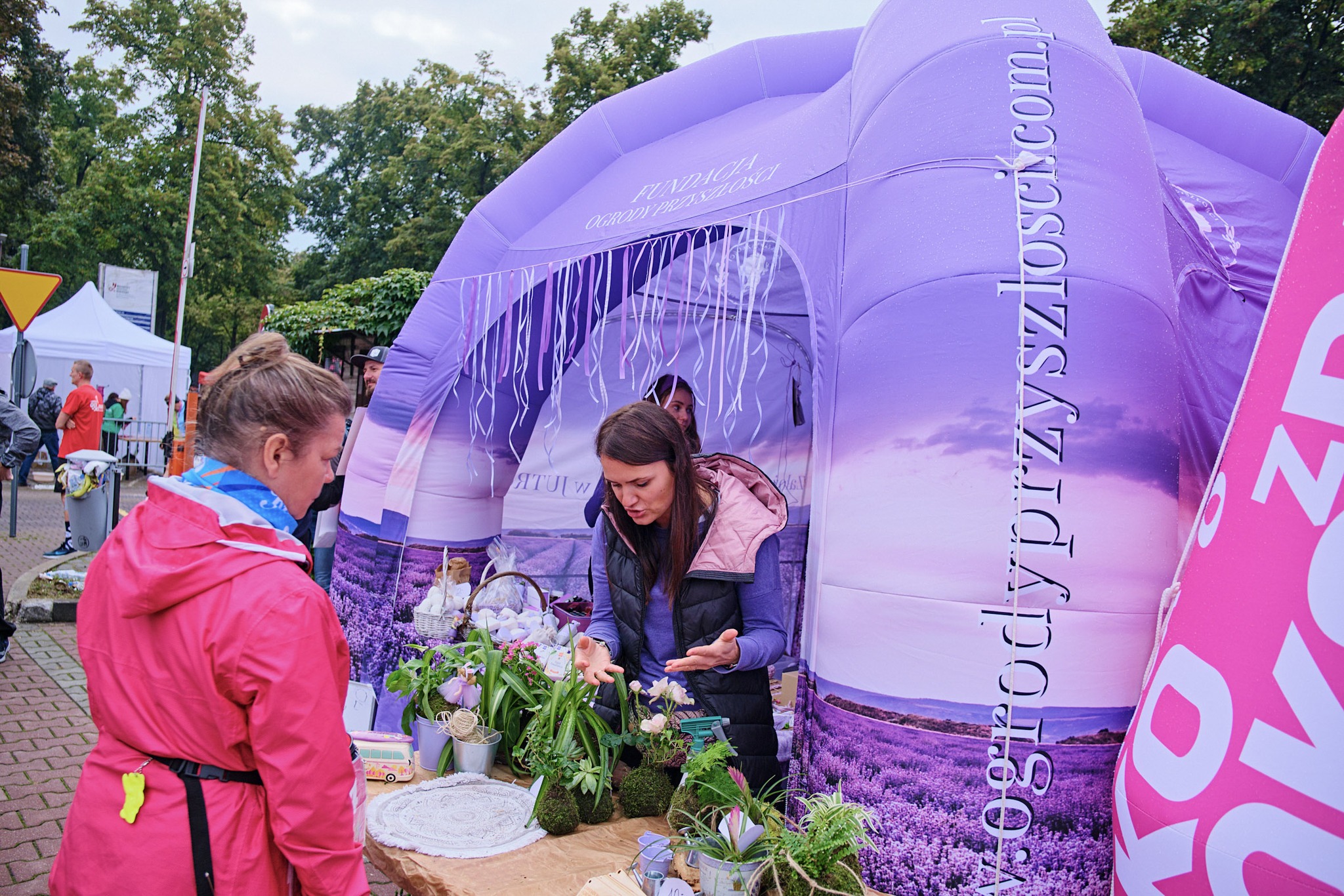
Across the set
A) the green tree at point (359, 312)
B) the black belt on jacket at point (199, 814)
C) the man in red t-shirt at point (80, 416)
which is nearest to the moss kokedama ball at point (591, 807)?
the black belt on jacket at point (199, 814)

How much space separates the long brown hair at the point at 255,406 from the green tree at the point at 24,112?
19853 mm

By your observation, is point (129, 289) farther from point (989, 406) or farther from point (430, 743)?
point (989, 406)

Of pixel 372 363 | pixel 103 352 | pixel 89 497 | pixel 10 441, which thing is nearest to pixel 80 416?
pixel 89 497

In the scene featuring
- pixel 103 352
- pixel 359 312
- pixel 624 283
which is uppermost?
pixel 359 312

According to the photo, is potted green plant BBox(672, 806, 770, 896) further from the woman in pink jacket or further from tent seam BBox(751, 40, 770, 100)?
tent seam BBox(751, 40, 770, 100)

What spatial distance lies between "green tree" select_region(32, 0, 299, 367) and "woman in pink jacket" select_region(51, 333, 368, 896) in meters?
23.1

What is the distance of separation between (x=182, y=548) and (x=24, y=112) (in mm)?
24950

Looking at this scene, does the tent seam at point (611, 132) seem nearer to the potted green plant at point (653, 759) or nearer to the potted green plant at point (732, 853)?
the potted green plant at point (653, 759)

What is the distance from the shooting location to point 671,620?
2609mm

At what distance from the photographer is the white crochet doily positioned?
2172 millimetres

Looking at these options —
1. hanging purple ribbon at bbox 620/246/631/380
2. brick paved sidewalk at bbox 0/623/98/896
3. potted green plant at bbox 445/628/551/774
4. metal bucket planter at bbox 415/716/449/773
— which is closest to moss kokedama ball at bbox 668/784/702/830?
potted green plant at bbox 445/628/551/774

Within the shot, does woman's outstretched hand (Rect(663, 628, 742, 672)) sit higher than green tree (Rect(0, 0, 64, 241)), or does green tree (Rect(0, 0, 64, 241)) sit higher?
green tree (Rect(0, 0, 64, 241))

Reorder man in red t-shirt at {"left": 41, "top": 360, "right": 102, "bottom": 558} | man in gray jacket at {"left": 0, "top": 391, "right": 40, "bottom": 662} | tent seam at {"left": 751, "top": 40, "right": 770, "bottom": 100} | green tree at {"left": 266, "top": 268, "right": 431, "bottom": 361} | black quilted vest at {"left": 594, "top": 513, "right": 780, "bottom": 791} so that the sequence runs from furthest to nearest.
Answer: green tree at {"left": 266, "top": 268, "right": 431, "bottom": 361}
man in red t-shirt at {"left": 41, "top": 360, "right": 102, "bottom": 558}
man in gray jacket at {"left": 0, "top": 391, "right": 40, "bottom": 662}
tent seam at {"left": 751, "top": 40, "right": 770, "bottom": 100}
black quilted vest at {"left": 594, "top": 513, "right": 780, "bottom": 791}

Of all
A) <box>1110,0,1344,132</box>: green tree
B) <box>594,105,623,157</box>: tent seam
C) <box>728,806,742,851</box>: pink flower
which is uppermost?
<box>1110,0,1344,132</box>: green tree
